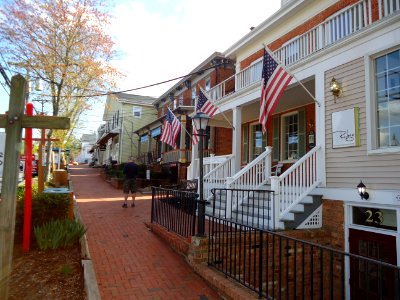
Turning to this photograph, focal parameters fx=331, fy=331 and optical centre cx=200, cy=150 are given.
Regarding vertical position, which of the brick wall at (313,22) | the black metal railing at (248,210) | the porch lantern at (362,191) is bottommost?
the black metal railing at (248,210)

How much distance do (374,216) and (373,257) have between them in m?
0.88

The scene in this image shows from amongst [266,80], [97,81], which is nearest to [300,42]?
[266,80]

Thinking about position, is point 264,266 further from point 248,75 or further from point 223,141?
point 223,141

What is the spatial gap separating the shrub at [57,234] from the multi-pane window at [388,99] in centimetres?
635

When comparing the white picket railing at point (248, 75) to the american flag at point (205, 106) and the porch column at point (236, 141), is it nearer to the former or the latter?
the porch column at point (236, 141)

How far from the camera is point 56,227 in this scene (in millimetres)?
6395

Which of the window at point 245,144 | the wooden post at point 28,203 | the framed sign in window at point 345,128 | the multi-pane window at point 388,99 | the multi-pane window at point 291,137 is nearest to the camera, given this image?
the wooden post at point 28,203

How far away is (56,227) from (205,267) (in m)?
2.98

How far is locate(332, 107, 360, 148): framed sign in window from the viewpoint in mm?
7134

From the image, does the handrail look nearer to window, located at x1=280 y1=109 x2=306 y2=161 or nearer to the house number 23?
window, located at x1=280 y1=109 x2=306 y2=161

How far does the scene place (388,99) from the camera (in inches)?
263

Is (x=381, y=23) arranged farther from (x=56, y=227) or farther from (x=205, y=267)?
(x=56, y=227)

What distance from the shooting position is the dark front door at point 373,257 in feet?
20.9

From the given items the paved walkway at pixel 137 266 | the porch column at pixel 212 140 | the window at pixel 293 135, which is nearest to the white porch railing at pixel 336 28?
the window at pixel 293 135
